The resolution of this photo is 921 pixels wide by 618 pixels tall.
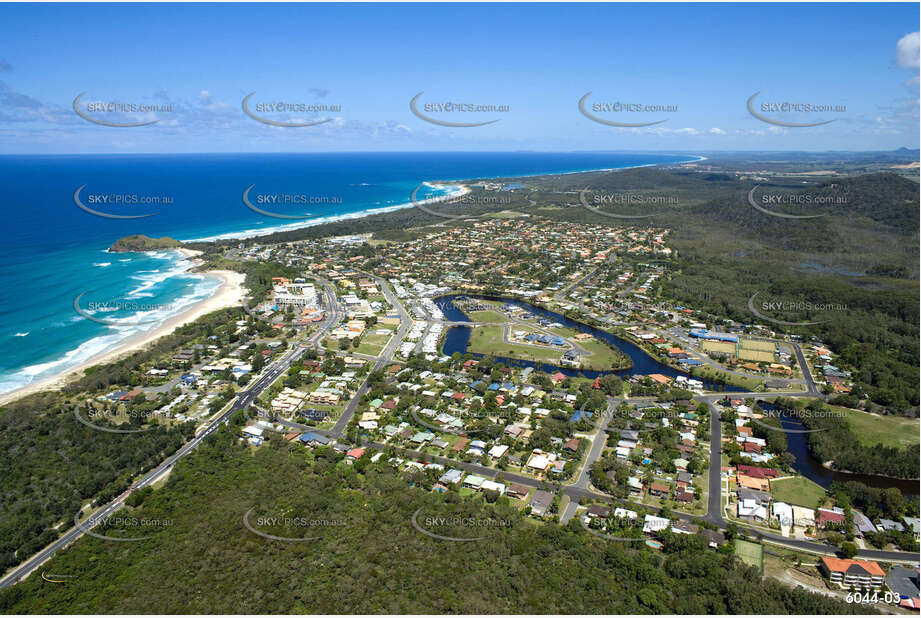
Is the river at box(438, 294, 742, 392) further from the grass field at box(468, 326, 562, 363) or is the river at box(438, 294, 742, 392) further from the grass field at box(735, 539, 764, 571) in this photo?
the grass field at box(735, 539, 764, 571)

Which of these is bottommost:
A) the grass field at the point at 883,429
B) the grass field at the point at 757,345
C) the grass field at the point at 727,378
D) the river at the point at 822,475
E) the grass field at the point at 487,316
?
the river at the point at 822,475

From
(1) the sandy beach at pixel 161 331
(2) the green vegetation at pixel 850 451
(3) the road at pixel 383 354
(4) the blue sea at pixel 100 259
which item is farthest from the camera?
(4) the blue sea at pixel 100 259

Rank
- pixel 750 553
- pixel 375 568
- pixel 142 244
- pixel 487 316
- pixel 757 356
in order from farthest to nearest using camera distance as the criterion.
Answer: pixel 142 244
pixel 487 316
pixel 757 356
pixel 750 553
pixel 375 568

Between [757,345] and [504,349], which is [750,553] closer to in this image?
[504,349]

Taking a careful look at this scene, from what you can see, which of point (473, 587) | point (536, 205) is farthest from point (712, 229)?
point (473, 587)

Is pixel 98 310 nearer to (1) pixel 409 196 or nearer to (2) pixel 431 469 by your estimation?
(2) pixel 431 469

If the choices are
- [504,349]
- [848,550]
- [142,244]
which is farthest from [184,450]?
[142,244]

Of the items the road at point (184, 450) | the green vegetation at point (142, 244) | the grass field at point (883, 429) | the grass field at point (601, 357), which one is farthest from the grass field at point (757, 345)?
the green vegetation at point (142, 244)

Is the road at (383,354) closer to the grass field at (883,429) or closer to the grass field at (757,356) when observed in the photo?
the grass field at (757,356)

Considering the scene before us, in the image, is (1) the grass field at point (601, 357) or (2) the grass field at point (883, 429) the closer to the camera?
(2) the grass field at point (883, 429)
